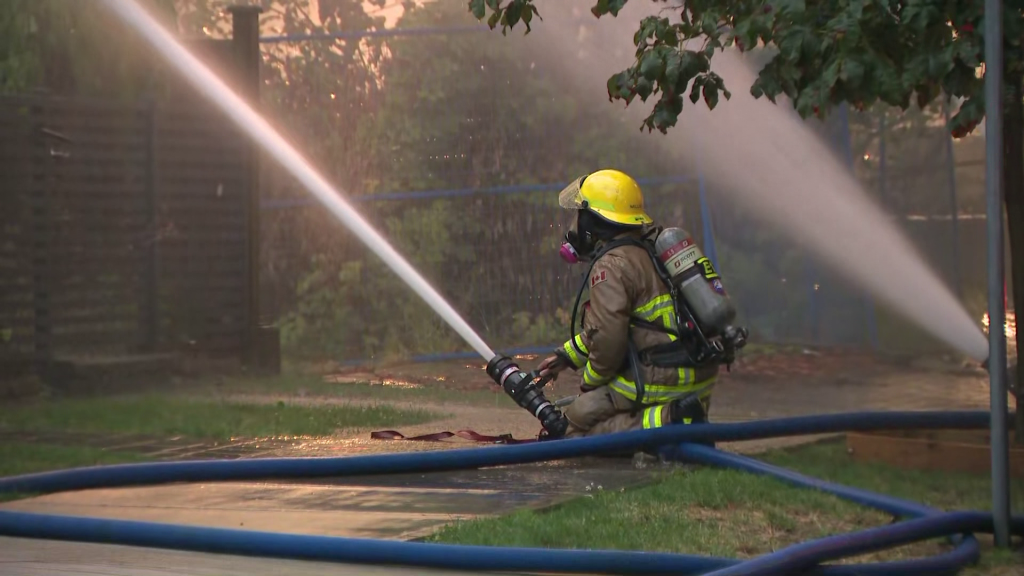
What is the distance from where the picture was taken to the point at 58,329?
10.2 m

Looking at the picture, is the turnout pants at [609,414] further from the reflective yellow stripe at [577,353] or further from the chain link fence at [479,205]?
the chain link fence at [479,205]

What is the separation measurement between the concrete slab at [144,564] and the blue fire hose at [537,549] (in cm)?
5

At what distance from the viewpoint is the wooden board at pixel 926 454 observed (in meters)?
6.20

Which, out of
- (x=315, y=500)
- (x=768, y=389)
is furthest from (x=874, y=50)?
(x=768, y=389)

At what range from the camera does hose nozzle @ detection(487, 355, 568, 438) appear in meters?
6.71

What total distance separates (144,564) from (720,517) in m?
2.03

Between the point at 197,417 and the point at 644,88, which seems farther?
the point at 197,417

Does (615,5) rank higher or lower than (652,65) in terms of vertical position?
higher

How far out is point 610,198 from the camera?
6547 millimetres

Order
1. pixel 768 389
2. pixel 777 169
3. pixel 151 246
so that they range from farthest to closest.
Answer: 1. pixel 777 169
2. pixel 151 246
3. pixel 768 389

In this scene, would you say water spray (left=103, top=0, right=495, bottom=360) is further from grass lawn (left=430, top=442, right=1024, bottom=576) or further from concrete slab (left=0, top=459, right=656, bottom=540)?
grass lawn (left=430, top=442, right=1024, bottom=576)

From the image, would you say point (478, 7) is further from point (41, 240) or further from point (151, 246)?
point (151, 246)

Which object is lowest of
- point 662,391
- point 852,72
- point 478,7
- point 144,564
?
point 144,564

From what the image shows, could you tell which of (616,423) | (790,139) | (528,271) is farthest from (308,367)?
(616,423)
